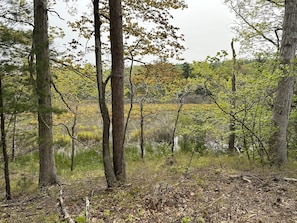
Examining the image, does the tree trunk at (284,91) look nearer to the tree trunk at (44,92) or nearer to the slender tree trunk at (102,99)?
the slender tree trunk at (102,99)

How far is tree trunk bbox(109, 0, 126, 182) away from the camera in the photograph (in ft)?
14.5

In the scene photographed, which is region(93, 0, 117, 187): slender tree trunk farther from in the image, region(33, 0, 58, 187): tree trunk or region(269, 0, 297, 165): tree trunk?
region(269, 0, 297, 165): tree trunk

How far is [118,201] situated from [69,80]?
7.23 m

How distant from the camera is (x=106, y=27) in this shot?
6180 mm

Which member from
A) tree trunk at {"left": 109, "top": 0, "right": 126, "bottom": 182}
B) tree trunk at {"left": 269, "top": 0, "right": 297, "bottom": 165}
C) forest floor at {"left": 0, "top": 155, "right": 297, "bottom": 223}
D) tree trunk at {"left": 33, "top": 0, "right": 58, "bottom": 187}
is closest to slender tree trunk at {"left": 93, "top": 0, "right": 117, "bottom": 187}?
tree trunk at {"left": 109, "top": 0, "right": 126, "bottom": 182}

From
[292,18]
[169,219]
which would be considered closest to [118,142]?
[169,219]

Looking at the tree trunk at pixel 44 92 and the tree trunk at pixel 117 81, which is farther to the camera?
the tree trunk at pixel 44 92

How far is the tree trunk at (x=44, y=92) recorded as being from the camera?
4.71 meters

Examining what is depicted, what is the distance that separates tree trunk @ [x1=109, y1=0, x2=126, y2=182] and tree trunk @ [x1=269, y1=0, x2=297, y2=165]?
12.3ft

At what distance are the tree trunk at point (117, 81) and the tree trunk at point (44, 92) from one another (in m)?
1.23

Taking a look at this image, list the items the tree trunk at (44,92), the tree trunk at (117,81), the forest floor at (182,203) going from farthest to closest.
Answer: the tree trunk at (44,92) < the tree trunk at (117,81) < the forest floor at (182,203)

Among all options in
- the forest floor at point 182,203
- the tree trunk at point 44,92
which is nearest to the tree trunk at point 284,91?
the forest floor at point 182,203

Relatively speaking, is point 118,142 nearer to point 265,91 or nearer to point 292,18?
point 265,91

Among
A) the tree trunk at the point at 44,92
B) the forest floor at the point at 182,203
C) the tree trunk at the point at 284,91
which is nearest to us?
the forest floor at the point at 182,203
